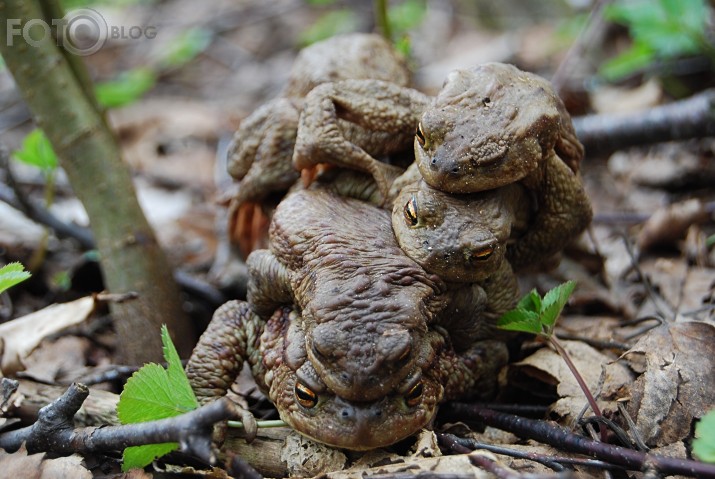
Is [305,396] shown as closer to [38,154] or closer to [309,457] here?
[309,457]

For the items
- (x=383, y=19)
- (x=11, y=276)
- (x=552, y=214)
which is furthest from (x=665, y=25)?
(x=11, y=276)

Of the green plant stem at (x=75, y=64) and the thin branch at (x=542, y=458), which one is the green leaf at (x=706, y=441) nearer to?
the thin branch at (x=542, y=458)

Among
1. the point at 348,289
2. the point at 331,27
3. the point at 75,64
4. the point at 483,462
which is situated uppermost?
the point at 331,27

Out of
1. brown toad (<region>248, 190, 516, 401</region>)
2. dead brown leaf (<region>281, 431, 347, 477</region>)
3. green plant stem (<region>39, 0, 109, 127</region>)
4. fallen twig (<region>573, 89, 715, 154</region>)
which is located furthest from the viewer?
fallen twig (<region>573, 89, 715, 154</region>)

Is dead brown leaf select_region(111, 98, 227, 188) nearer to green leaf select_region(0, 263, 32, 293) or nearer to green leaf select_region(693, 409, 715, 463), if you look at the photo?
green leaf select_region(0, 263, 32, 293)

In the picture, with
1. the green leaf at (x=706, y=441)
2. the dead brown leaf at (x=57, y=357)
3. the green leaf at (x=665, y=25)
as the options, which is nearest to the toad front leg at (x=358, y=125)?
the green leaf at (x=706, y=441)

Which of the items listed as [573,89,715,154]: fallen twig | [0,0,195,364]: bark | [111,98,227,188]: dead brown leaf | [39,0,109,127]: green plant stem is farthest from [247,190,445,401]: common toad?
[111,98,227,188]: dead brown leaf
